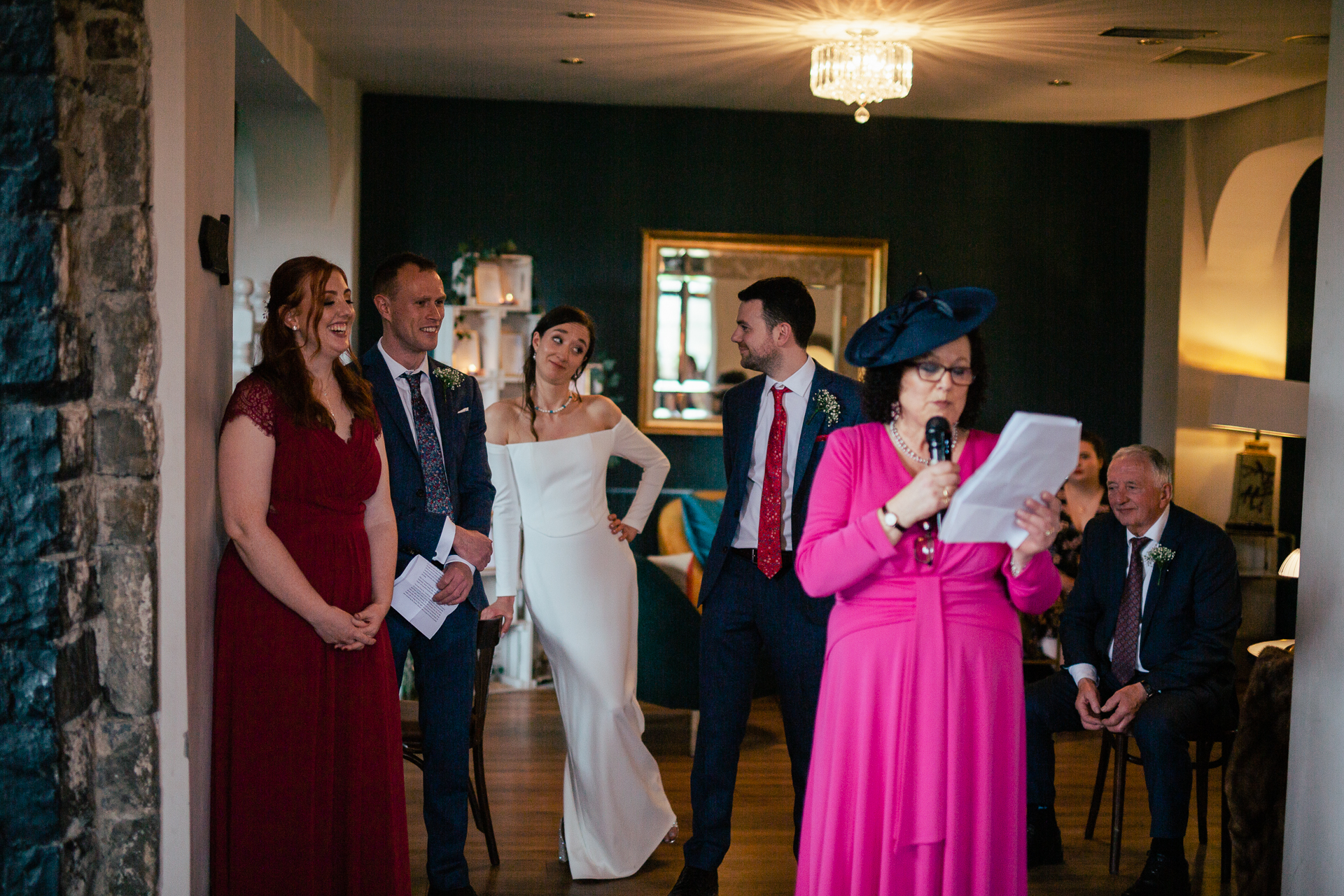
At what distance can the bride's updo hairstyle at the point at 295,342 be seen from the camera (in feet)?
8.36

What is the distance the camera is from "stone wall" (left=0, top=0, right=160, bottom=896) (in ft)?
7.57

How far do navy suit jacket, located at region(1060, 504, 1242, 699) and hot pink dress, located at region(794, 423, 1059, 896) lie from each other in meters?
1.54

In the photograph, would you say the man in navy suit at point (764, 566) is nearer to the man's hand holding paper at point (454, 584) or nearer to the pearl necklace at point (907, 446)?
the man's hand holding paper at point (454, 584)

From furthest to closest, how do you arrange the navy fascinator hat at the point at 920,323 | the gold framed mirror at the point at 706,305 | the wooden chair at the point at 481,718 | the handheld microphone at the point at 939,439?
1. the gold framed mirror at the point at 706,305
2. the wooden chair at the point at 481,718
3. the navy fascinator hat at the point at 920,323
4. the handheld microphone at the point at 939,439

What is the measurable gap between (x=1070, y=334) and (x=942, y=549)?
5.51 metres

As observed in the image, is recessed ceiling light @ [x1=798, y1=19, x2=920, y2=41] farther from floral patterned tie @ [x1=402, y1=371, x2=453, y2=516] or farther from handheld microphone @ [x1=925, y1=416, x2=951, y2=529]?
handheld microphone @ [x1=925, y1=416, x2=951, y2=529]

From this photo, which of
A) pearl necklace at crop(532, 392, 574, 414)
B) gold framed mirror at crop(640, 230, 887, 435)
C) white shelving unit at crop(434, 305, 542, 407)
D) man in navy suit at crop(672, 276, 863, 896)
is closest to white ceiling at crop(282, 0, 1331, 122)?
gold framed mirror at crop(640, 230, 887, 435)

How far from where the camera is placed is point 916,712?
2211 millimetres

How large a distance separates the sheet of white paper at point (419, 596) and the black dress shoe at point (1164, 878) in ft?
7.27

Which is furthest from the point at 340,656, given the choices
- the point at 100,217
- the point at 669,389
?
the point at 669,389

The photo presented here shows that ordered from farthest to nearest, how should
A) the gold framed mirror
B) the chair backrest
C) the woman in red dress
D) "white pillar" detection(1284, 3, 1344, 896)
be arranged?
the gold framed mirror, the chair backrest, "white pillar" detection(1284, 3, 1344, 896), the woman in red dress

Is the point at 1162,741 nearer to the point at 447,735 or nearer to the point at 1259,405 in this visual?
the point at 447,735

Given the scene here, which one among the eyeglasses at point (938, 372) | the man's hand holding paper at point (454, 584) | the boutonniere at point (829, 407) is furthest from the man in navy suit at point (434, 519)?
the eyeglasses at point (938, 372)

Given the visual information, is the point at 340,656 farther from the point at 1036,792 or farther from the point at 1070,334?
the point at 1070,334
